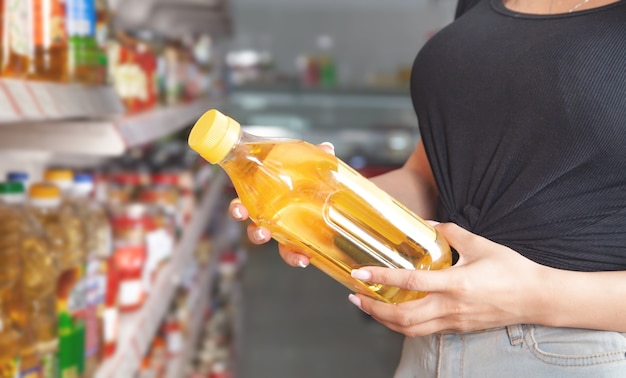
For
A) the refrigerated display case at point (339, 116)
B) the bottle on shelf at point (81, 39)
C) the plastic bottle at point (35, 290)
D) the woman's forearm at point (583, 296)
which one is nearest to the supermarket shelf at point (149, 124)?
the bottle on shelf at point (81, 39)

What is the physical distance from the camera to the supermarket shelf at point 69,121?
3.45 feet

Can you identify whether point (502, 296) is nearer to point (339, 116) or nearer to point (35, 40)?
point (35, 40)

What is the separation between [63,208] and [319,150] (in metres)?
0.72

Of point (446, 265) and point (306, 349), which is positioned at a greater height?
point (446, 265)

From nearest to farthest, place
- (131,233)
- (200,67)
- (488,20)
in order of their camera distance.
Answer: (488,20)
(131,233)
(200,67)

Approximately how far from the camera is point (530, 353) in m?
1.05

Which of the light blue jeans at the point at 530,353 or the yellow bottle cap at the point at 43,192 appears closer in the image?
the light blue jeans at the point at 530,353

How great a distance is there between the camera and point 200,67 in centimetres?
413

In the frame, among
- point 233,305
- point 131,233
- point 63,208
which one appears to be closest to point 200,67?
point 233,305

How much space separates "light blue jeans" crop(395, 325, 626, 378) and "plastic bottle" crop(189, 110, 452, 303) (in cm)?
11

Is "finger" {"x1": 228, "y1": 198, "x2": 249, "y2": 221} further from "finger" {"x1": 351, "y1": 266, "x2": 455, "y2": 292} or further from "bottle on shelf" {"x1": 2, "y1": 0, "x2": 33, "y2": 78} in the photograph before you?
"bottle on shelf" {"x1": 2, "y1": 0, "x2": 33, "y2": 78}

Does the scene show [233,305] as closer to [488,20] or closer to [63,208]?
[63,208]

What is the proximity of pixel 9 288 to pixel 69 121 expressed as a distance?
1.60 ft

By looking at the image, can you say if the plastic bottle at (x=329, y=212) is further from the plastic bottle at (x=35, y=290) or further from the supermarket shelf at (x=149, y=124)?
the supermarket shelf at (x=149, y=124)
